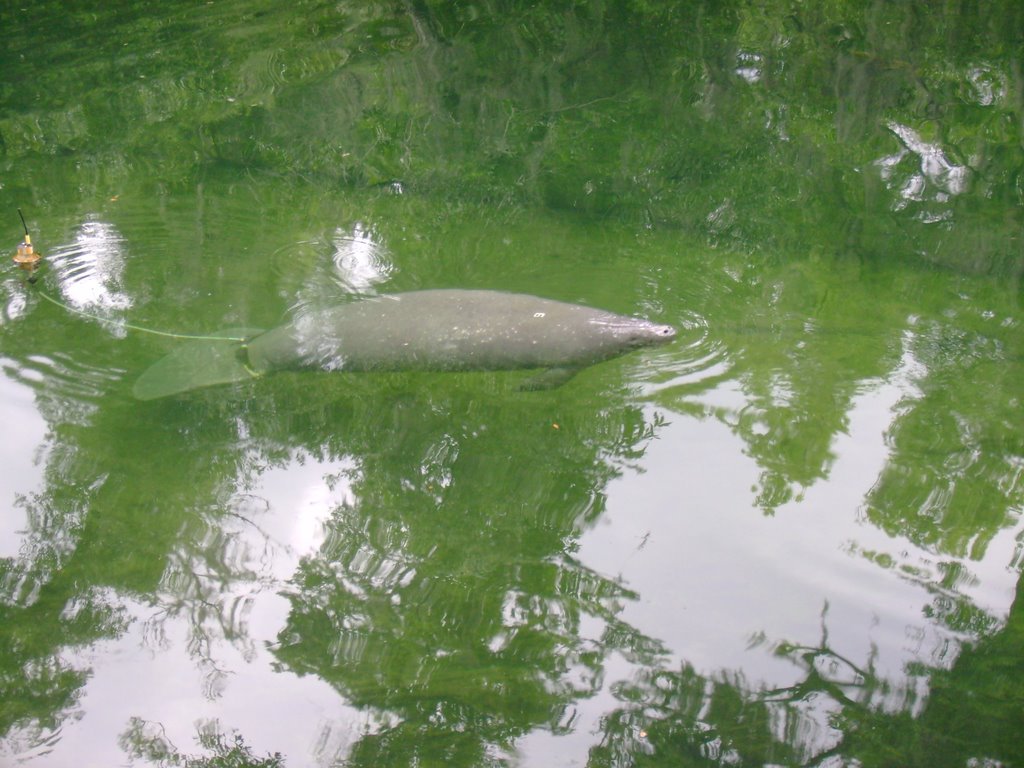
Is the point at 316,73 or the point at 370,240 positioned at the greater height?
the point at 316,73

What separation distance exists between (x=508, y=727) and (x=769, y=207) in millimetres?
4462

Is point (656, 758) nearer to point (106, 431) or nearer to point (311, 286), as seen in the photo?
point (106, 431)

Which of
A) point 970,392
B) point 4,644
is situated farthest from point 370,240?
point 970,392

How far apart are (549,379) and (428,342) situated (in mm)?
640

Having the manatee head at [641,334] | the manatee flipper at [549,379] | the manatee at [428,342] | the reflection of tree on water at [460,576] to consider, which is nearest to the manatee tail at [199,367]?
the manatee at [428,342]

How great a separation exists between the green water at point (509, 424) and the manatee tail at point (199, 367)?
0.35ft

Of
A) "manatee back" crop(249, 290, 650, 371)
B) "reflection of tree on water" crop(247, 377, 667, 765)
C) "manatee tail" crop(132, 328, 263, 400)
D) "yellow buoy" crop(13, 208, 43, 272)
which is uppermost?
"yellow buoy" crop(13, 208, 43, 272)

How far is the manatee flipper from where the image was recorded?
4418mm

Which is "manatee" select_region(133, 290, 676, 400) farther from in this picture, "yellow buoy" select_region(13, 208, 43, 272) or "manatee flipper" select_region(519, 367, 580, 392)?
"yellow buoy" select_region(13, 208, 43, 272)

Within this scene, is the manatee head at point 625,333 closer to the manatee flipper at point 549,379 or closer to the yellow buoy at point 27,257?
the manatee flipper at point 549,379

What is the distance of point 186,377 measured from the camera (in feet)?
14.7

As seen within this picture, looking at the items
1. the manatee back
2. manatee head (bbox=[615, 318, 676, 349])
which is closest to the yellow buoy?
the manatee back

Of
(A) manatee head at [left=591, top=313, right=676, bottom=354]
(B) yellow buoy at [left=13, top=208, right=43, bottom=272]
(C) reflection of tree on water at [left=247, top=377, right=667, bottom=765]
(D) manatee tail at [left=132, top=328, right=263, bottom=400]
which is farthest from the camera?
(B) yellow buoy at [left=13, top=208, right=43, bottom=272]

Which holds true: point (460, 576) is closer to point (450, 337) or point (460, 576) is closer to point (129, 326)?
point (450, 337)
